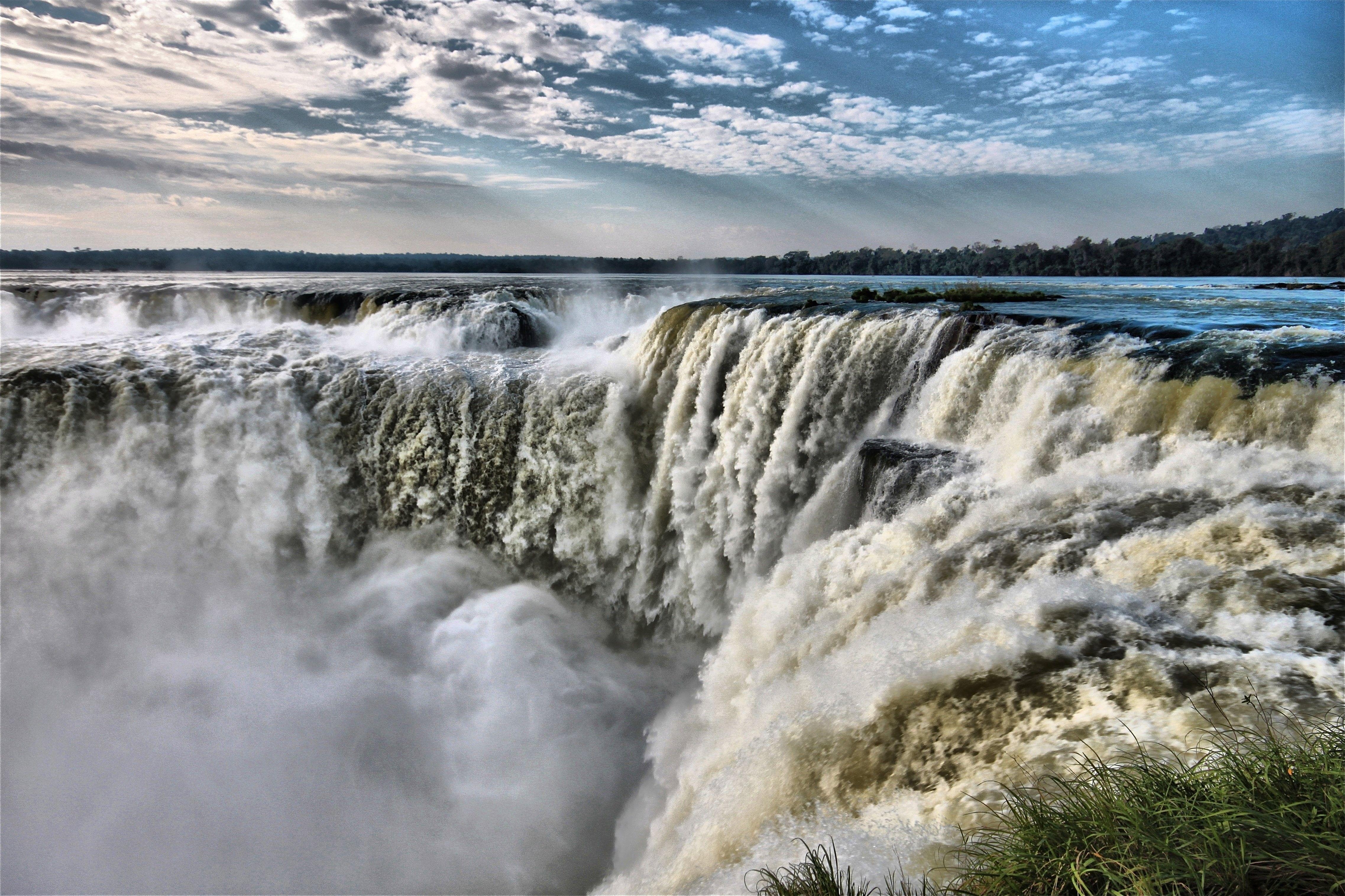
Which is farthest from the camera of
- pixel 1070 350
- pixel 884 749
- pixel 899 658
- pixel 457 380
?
pixel 457 380

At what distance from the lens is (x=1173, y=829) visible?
216 centimetres

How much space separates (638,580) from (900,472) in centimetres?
553

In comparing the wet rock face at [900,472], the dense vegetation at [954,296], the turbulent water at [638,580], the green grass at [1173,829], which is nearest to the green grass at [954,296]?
the dense vegetation at [954,296]

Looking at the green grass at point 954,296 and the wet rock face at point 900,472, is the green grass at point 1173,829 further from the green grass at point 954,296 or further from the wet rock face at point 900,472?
the green grass at point 954,296

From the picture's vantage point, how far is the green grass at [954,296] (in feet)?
44.1

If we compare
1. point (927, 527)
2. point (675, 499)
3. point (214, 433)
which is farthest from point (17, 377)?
point (927, 527)

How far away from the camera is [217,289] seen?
77.3 feet

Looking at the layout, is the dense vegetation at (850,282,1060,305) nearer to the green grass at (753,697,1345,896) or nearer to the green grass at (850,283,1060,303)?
the green grass at (850,283,1060,303)

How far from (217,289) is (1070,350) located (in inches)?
1046

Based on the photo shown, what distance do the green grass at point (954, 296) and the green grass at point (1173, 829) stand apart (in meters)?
10.7

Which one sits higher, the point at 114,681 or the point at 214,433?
the point at 214,433

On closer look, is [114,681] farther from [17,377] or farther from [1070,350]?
[1070,350]

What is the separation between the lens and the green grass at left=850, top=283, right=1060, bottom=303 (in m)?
13.4

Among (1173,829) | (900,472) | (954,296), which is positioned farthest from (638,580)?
(1173,829)
